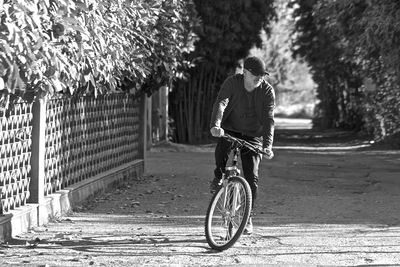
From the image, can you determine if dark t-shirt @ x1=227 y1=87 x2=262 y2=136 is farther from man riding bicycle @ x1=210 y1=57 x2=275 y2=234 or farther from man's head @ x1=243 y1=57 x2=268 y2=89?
man's head @ x1=243 y1=57 x2=268 y2=89

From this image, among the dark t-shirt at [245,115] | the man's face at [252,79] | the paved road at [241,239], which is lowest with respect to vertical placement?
the paved road at [241,239]

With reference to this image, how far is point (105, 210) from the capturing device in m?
12.2

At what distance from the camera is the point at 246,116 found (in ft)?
31.5

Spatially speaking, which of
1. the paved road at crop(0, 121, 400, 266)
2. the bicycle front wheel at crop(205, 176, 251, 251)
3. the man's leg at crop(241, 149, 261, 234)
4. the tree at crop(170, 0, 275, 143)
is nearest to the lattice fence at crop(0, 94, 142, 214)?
the paved road at crop(0, 121, 400, 266)

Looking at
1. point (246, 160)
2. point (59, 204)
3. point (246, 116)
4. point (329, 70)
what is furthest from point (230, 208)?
point (329, 70)

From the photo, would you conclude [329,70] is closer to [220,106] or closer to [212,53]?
[212,53]

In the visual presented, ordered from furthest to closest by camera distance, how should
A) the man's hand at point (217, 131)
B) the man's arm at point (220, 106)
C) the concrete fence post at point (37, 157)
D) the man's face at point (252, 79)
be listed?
the concrete fence post at point (37, 157) → the man's face at point (252, 79) → the man's arm at point (220, 106) → the man's hand at point (217, 131)

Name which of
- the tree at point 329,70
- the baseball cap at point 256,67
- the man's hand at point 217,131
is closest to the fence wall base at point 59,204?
the man's hand at point 217,131

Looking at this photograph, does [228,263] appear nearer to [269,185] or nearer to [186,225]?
[186,225]

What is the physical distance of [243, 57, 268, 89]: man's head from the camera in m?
9.29

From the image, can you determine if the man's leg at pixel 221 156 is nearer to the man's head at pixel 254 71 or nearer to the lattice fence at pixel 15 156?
the man's head at pixel 254 71

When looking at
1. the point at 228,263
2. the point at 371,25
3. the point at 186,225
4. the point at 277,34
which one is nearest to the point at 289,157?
the point at 371,25

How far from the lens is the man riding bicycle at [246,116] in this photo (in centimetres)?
951

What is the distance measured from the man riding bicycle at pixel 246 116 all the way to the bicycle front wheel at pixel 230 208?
0.29 m
